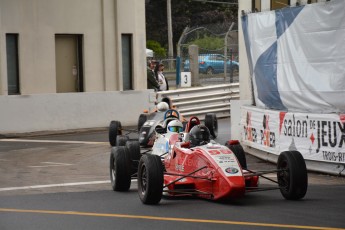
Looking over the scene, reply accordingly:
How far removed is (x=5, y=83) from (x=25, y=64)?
3.10 feet

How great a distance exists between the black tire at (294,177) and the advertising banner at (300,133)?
114 inches

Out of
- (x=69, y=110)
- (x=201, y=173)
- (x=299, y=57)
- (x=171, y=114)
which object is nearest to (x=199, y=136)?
(x=201, y=173)

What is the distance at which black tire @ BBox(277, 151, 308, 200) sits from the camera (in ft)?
40.1

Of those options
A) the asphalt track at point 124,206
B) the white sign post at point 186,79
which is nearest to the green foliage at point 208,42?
the white sign post at point 186,79

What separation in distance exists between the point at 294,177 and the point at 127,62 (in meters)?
17.2

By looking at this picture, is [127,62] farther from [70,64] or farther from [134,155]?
[134,155]

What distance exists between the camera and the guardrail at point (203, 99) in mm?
28656

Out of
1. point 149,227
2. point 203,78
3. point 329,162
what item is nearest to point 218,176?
point 149,227

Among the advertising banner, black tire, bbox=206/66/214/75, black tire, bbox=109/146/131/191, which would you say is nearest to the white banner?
the advertising banner

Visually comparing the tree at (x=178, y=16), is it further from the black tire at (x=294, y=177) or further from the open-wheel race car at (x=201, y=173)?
the black tire at (x=294, y=177)

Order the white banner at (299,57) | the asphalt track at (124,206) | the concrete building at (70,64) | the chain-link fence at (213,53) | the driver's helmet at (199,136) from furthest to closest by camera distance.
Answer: the chain-link fence at (213,53) → the concrete building at (70,64) → the white banner at (299,57) → the driver's helmet at (199,136) → the asphalt track at (124,206)

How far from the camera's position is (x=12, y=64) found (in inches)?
1019

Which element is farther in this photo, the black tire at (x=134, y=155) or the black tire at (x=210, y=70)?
the black tire at (x=210, y=70)

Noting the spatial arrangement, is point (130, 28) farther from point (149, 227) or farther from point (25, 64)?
point (149, 227)
